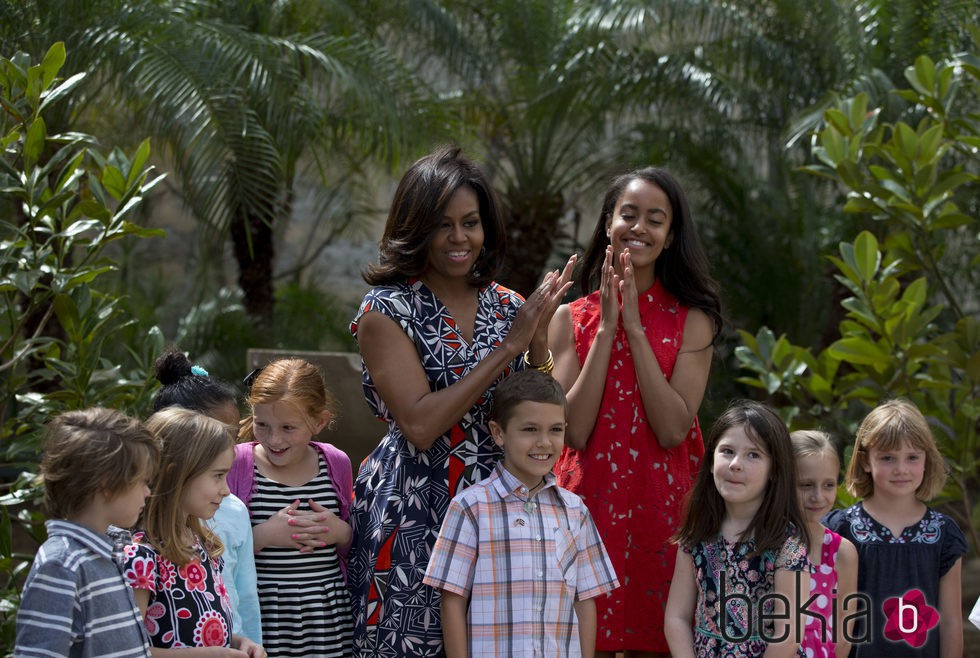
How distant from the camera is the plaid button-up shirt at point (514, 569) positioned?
302 centimetres

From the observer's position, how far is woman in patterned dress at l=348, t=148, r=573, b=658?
3051mm

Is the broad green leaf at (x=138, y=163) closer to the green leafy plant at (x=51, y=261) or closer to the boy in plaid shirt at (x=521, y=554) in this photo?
the green leafy plant at (x=51, y=261)

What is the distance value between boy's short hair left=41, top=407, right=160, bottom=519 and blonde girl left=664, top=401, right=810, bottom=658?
1.47m

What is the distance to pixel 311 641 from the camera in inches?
127

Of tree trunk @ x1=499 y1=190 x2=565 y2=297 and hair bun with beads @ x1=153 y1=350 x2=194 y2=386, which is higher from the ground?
tree trunk @ x1=499 y1=190 x2=565 y2=297

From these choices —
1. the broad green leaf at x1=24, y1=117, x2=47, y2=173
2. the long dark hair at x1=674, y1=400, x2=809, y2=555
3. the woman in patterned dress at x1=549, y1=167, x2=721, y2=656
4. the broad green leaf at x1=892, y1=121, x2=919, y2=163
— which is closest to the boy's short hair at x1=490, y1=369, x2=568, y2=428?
the woman in patterned dress at x1=549, y1=167, x2=721, y2=656

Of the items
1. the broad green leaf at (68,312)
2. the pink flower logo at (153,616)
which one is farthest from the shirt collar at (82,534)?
the broad green leaf at (68,312)

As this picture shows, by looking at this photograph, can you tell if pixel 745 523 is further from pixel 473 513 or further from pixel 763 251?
pixel 763 251

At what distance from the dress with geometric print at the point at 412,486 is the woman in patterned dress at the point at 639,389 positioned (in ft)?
1.14

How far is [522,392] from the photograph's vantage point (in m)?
3.09

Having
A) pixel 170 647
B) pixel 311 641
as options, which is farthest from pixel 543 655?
pixel 170 647

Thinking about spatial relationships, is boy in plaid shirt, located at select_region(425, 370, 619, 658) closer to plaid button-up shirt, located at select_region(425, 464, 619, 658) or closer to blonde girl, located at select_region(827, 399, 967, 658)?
plaid button-up shirt, located at select_region(425, 464, 619, 658)

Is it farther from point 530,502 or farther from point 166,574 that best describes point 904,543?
point 166,574

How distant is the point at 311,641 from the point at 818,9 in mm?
7462
